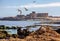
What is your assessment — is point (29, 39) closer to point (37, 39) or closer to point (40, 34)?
point (37, 39)

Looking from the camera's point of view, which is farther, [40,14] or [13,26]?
[13,26]

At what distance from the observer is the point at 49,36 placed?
22.3 feet

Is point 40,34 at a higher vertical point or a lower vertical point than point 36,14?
lower

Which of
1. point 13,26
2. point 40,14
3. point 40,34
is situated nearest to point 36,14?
point 40,14

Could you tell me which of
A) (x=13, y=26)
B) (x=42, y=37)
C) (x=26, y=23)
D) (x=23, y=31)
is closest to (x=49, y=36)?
(x=42, y=37)

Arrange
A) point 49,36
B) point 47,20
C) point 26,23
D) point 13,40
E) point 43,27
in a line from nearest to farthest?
point 13,40, point 49,36, point 43,27, point 47,20, point 26,23

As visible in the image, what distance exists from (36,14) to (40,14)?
13cm

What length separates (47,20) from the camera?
8023mm

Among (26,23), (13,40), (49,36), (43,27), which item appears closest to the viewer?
(13,40)

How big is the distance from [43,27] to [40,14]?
452 millimetres

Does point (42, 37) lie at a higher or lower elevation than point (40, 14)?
lower

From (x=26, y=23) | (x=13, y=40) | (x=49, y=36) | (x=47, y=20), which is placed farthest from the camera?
(x=26, y=23)

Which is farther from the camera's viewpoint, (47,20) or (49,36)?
(47,20)

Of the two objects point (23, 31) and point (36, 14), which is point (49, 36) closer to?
point (36, 14)
